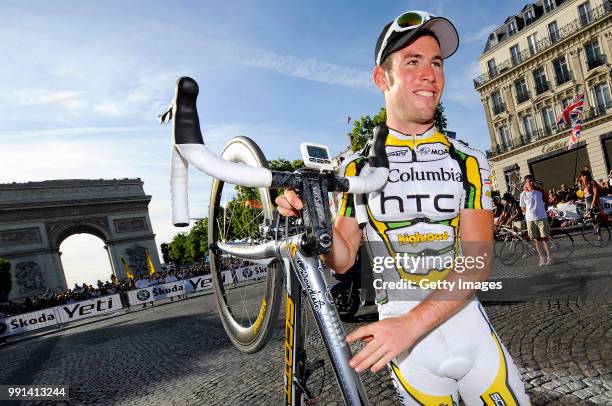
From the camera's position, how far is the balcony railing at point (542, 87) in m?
31.6

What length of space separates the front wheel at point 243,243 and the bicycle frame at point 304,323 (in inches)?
9.9

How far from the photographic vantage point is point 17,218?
137ft

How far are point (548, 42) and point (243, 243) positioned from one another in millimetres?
37187

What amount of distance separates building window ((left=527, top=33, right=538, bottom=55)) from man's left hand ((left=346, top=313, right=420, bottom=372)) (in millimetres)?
38180

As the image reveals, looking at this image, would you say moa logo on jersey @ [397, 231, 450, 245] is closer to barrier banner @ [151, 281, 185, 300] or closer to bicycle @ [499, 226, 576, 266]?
bicycle @ [499, 226, 576, 266]

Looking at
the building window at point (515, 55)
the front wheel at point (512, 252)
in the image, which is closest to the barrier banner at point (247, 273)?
the front wheel at point (512, 252)

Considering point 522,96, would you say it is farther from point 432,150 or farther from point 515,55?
point 432,150

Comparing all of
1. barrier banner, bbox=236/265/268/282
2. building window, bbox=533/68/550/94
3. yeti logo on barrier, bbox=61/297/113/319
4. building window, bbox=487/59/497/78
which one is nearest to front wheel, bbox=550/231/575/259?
barrier banner, bbox=236/265/268/282

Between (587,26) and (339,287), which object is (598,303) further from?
(587,26)

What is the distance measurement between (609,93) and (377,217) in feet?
111

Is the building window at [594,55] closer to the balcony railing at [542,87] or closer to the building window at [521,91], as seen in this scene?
the balcony railing at [542,87]

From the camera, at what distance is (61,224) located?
44.0m

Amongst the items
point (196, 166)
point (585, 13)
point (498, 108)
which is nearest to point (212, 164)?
point (196, 166)

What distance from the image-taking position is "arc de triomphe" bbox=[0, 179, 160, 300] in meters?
41.0
